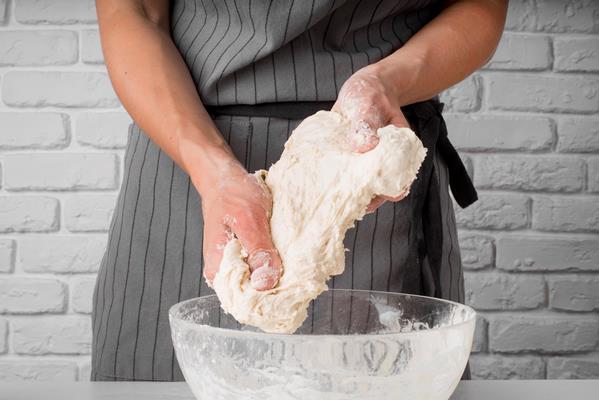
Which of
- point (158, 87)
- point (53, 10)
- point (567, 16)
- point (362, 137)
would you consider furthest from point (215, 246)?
point (567, 16)

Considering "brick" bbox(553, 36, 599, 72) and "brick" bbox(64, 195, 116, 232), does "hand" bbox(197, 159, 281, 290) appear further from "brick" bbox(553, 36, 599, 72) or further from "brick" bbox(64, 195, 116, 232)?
"brick" bbox(553, 36, 599, 72)

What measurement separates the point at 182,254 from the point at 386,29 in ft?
1.13

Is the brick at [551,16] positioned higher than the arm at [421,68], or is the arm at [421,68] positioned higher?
the brick at [551,16]

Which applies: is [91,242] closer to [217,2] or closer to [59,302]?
[59,302]

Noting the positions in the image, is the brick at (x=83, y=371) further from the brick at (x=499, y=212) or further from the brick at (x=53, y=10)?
the brick at (x=499, y=212)

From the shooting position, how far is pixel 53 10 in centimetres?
144

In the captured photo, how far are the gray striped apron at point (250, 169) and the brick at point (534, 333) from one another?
23.4 inches

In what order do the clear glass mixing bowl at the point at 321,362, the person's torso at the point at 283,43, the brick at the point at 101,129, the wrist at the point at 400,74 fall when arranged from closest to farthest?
1. the clear glass mixing bowl at the point at 321,362
2. the wrist at the point at 400,74
3. the person's torso at the point at 283,43
4. the brick at the point at 101,129

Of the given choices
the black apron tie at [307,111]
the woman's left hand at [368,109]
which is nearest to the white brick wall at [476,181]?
the black apron tie at [307,111]

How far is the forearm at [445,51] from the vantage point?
0.81 m

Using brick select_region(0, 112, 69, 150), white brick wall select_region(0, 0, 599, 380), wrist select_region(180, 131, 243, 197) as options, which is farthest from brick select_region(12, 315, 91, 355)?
wrist select_region(180, 131, 243, 197)

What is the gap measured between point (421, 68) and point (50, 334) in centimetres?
94

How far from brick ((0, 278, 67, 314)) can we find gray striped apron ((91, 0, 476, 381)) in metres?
0.54

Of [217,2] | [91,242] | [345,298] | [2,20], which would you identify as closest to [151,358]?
[345,298]
